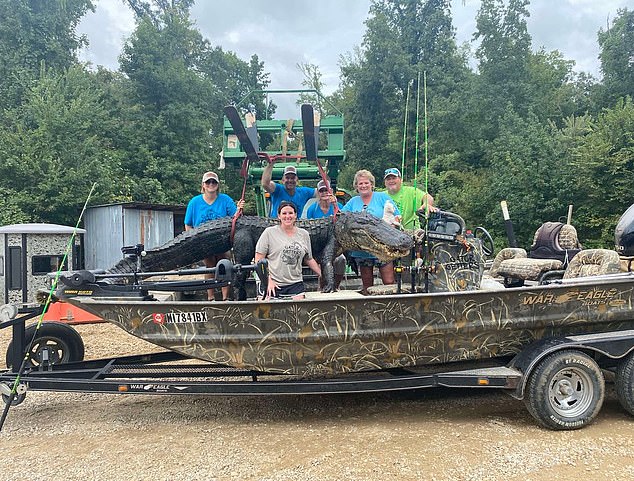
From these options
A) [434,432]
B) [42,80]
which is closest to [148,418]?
[434,432]

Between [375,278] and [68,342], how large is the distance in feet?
9.64

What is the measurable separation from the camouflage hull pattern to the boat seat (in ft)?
1.84

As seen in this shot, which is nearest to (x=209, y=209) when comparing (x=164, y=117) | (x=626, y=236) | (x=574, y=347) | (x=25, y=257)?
(x=574, y=347)

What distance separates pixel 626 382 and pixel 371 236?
2108 mm

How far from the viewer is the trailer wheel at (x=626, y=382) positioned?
11.1 feet

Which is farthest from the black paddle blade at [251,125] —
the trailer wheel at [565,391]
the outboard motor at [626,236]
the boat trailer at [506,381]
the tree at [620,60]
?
the tree at [620,60]

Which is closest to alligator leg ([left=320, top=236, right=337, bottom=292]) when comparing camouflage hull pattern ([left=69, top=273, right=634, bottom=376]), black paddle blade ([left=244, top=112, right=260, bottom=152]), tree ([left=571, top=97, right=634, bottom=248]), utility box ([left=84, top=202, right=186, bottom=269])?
camouflage hull pattern ([left=69, top=273, right=634, bottom=376])

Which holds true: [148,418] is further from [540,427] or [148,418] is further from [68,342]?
[540,427]

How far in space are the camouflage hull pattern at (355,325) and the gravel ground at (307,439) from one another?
0.49m

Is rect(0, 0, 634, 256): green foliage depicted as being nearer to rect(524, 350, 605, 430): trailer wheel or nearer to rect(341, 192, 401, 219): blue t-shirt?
rect(341, 192, 401, 219): blue t-shirt

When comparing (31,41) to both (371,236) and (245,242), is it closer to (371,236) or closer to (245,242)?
(245,242)

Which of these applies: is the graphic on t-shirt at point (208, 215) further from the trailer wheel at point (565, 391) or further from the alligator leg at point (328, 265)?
the trailer wheel at point (565, 391)

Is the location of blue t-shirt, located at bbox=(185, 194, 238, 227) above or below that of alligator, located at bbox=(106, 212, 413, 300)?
above

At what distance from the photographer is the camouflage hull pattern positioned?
3.11 meters
